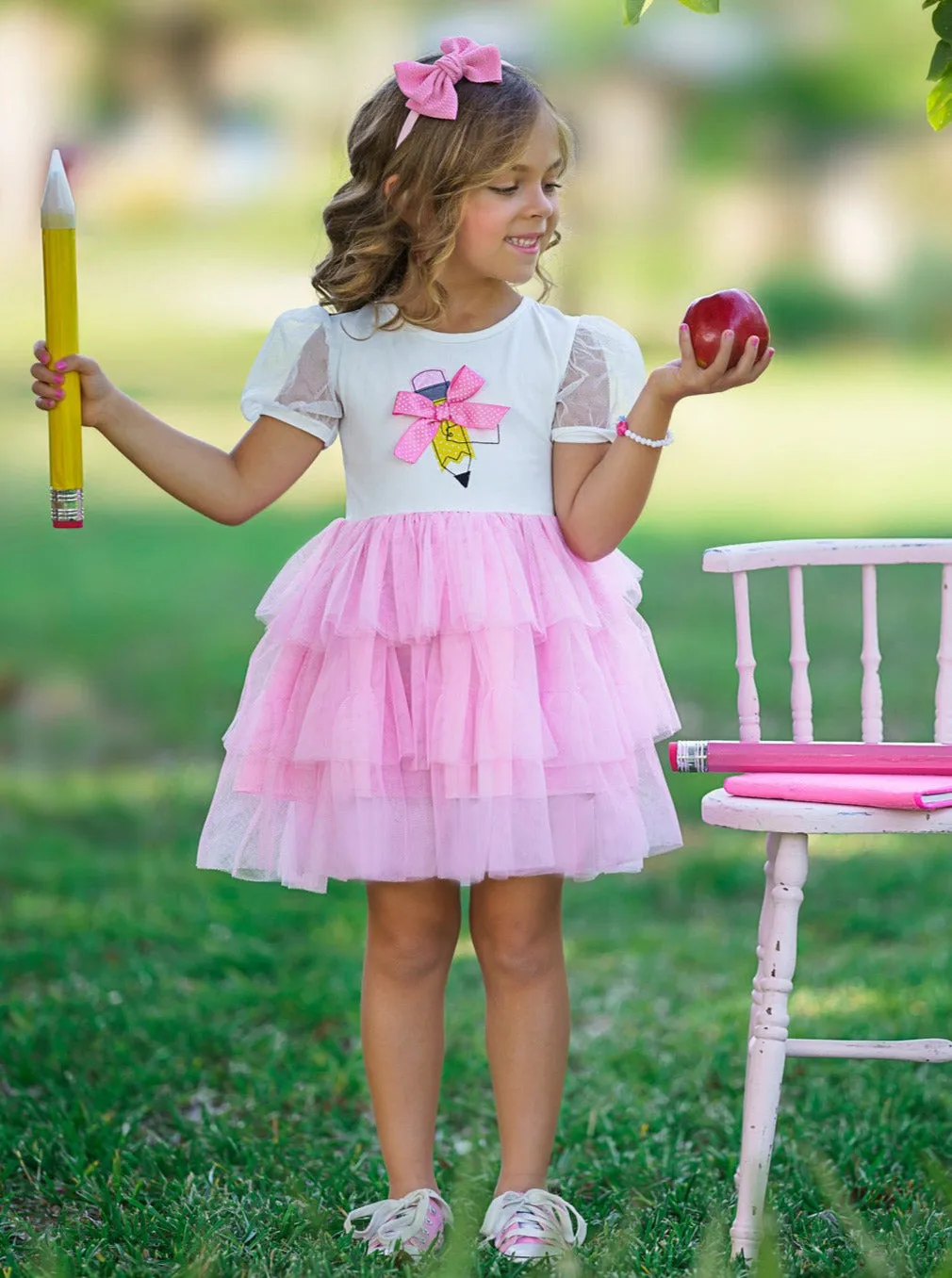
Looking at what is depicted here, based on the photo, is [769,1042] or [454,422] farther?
[454,422]

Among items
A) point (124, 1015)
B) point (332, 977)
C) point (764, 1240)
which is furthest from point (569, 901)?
point (764, 1240)

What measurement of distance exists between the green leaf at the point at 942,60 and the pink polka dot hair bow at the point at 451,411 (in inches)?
26.0

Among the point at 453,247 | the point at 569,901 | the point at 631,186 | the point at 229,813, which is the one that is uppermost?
the point at 631,186

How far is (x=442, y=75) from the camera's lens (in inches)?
86.5

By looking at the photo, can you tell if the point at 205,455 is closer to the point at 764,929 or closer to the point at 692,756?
the point at 692,756

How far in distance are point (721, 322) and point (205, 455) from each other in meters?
0.69

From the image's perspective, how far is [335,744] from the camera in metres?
2.15

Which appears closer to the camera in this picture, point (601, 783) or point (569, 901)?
point (601, 783)

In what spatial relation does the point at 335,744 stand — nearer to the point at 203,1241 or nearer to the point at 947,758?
the point at 203,1241

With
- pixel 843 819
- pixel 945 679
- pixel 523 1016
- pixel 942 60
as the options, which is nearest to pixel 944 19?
pixel 942 60

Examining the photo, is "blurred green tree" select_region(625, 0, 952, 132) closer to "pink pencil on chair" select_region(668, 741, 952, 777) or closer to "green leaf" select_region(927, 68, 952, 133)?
"green leaf" select_region(927, 68, 952, 133)

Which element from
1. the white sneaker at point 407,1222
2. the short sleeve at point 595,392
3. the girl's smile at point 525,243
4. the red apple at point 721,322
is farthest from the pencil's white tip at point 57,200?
the white sneaker at point 407,1222

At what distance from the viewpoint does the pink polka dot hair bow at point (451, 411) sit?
2.22 metres

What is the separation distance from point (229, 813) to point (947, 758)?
896 millimetres
